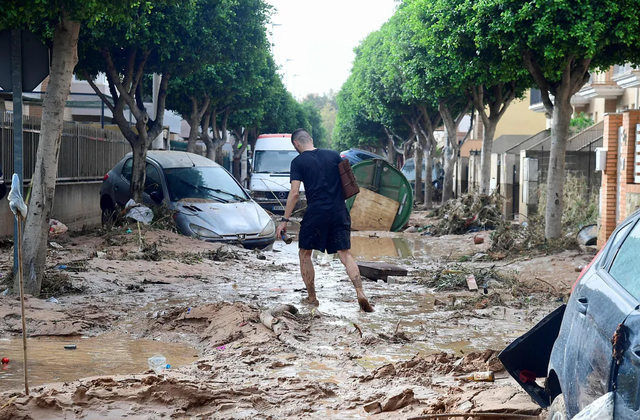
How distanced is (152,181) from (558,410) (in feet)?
43.1

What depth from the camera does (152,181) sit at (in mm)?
15609

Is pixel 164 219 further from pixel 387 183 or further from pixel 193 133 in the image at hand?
pixel 193 133

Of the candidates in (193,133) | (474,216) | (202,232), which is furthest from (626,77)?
(202,232)

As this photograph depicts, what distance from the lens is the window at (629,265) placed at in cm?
304

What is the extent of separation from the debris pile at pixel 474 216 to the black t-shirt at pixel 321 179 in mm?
10633

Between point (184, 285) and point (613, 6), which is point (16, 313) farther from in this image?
point (613, 6)

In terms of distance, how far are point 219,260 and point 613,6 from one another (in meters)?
7.42

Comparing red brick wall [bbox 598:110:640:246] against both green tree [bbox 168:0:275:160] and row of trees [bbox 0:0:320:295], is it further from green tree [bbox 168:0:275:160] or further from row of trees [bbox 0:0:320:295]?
green tree [bbox 168:0:275:160]

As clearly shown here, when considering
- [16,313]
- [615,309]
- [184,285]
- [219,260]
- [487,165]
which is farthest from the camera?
[487,165]

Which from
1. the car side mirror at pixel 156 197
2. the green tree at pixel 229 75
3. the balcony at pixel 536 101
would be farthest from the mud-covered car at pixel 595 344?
the balcony at pixel 536 101

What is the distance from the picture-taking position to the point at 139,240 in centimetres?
1232

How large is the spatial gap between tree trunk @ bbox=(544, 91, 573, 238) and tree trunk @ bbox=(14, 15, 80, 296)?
30.0 ft

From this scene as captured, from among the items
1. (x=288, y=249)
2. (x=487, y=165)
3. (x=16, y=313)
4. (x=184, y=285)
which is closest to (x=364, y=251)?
(x=288, y=249)

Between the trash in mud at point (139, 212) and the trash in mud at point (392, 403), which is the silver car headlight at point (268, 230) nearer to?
the trash in mud at point (139, 212)
